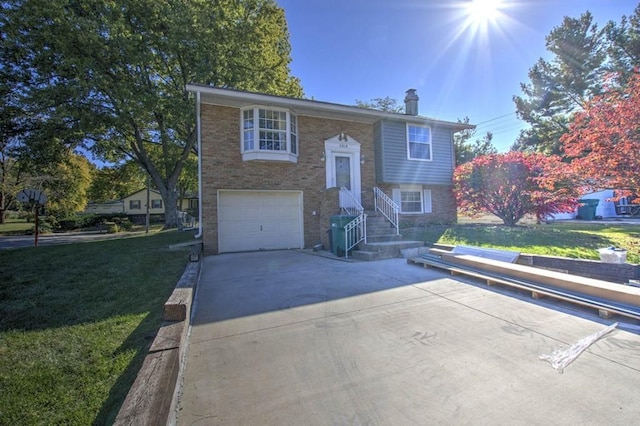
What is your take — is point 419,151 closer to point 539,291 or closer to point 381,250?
point 381,250

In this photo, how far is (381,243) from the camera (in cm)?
909

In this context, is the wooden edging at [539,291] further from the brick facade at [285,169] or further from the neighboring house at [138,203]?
the neighboring house at [138,203]

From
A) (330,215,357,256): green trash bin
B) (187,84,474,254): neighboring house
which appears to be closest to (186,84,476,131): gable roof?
(187,84,474,254): neighboring house

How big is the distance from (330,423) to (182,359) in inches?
69.3

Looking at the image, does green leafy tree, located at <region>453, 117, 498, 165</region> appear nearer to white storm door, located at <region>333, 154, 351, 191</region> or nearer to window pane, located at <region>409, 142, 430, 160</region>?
window pane, located at <region>409, 142, 430, 160</region>

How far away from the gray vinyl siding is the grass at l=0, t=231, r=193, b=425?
28.7 ft

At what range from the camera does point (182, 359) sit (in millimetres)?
3002

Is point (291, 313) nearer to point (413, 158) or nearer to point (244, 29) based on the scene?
point (413, 158)

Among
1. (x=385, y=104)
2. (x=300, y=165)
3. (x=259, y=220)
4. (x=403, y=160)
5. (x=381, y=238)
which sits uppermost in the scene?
(x=385, y=104)

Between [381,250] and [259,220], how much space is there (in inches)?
190

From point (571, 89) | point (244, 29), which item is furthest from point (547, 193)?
point (571, 89)

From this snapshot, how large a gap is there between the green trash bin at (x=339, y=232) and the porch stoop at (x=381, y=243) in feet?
1.28

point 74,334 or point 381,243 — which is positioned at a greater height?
point 381,243

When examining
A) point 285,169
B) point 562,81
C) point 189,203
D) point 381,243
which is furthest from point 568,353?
point 189,203
